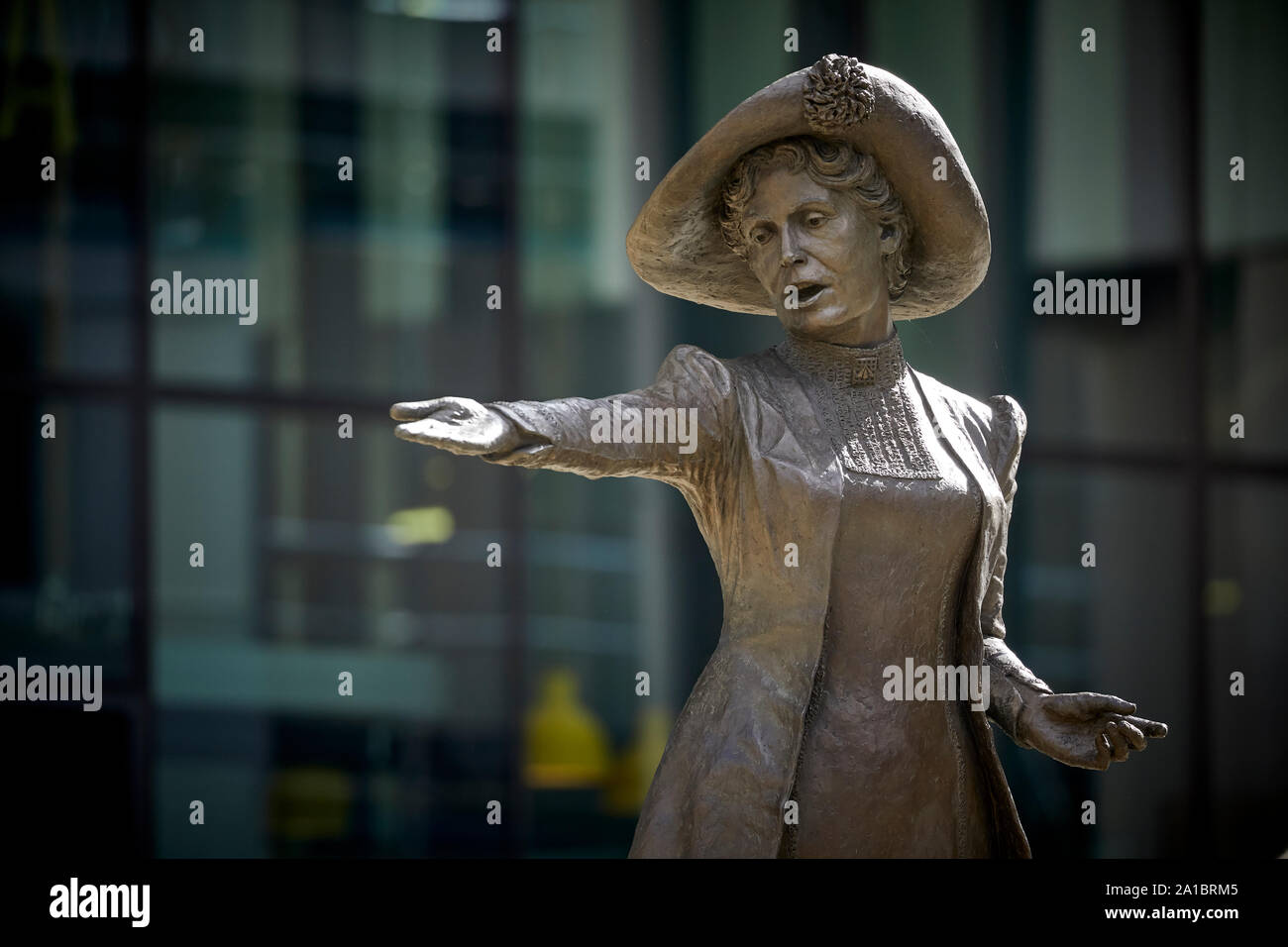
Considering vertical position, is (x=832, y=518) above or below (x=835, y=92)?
below

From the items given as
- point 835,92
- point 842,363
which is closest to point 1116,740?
point 842,363

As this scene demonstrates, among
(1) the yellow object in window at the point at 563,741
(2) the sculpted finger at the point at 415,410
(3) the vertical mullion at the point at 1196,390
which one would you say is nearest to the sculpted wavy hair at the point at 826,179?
(2) the sculpted finger at the point at 415,410

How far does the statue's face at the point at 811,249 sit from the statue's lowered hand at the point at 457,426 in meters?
0.73

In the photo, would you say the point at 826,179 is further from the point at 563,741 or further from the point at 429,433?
the point at 563,741

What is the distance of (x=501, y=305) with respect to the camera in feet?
25.5

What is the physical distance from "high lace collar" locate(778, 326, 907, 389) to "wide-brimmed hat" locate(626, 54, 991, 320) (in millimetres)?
204

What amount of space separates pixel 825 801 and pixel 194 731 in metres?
4.36

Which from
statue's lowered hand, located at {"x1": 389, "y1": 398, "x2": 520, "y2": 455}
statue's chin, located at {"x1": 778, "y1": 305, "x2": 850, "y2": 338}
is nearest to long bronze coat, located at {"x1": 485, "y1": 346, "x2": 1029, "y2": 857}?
statue's chin, located at {"x1": 778, "y1": 305, "x2": 850, "y2": 338}

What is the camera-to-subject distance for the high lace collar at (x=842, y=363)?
12.3ft

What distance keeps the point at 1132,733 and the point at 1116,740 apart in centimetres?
5

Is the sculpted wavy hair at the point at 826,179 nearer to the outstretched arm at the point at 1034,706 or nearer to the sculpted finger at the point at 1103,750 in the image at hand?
the outstretched arm at the point at 1034,706

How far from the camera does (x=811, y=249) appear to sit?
3.64 m

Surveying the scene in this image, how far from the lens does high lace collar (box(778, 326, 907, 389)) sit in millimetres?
3744

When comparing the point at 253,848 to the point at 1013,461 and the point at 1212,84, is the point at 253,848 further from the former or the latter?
the point at 1212,84
